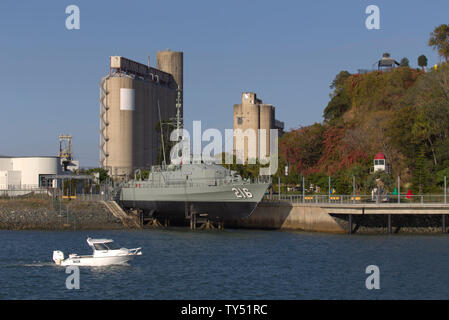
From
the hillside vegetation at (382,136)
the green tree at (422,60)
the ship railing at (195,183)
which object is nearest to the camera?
the ship railing at (195,183)

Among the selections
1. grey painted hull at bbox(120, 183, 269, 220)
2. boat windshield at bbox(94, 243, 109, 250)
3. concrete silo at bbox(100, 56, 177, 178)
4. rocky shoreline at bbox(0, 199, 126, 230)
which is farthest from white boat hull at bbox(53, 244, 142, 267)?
concrete silo at bbox(100, 56, 177, 178)

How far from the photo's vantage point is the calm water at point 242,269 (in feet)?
123

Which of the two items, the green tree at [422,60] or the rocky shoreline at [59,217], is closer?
the rocky shoreline at [59,217]

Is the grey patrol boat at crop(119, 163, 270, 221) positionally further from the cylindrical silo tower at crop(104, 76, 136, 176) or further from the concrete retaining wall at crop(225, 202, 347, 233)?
the cylindrical silo tower at crop(104, 76, 136, 176)

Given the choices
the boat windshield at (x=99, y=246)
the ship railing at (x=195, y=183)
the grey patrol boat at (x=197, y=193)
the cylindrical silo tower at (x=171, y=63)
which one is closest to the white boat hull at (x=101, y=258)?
the boat windshield at (x=99, y=246)

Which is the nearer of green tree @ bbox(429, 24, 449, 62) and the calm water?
the calm water

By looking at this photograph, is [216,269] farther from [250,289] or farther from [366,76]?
[366,76]

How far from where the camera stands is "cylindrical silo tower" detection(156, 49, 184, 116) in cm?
18612

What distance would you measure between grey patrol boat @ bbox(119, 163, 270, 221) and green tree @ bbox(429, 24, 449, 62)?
44.3 m

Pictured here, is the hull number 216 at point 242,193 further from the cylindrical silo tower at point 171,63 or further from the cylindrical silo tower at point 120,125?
the cylindrical silo tower at point 171,63

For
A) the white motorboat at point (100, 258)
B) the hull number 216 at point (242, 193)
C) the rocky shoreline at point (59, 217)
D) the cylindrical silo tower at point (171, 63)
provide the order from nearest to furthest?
the white motorboat at point (100, 258), the hull number 216 at point (242, 193), the rocky shoreline at point (59, 217), the cylindrical silo tower at point (171, 63)
